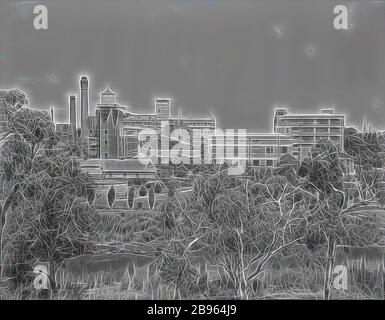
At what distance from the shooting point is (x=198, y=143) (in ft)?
9.60

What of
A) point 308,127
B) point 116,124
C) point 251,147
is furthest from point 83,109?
point 308,127

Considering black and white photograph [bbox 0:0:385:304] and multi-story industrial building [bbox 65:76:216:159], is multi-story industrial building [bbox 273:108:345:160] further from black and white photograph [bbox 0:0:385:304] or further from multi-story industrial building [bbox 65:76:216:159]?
multi-story industrial building [bbox 65:76:216:159]

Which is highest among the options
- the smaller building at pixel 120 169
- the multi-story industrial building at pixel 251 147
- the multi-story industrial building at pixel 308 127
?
the multi-story industrial building at pixel 308 127

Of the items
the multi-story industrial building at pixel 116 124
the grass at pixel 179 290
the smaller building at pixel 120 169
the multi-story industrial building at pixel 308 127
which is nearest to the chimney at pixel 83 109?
the multi-story industrial building at pixel 116 124

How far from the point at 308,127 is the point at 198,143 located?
→ 2.38ft

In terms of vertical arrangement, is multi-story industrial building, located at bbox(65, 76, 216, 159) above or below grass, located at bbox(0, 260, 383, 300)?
above

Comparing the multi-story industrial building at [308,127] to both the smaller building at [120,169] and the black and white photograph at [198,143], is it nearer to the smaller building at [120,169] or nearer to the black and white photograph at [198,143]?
the black and white photograph at [198,143]

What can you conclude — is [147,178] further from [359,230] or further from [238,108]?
[359,230]

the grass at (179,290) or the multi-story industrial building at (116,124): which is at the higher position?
the multi-story industrial building at (116,124)

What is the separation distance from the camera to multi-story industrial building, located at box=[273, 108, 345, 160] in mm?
2875

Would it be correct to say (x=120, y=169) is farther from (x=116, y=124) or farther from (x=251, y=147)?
(x=251, y=147)

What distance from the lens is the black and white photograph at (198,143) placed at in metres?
2.88

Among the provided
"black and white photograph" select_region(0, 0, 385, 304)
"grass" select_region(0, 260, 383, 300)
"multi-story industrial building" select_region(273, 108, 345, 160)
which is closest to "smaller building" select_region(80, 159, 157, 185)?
"black and white photograph" select_region(0, 0, 385, 304)

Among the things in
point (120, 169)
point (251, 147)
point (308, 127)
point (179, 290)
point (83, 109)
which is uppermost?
point (83, 109)
